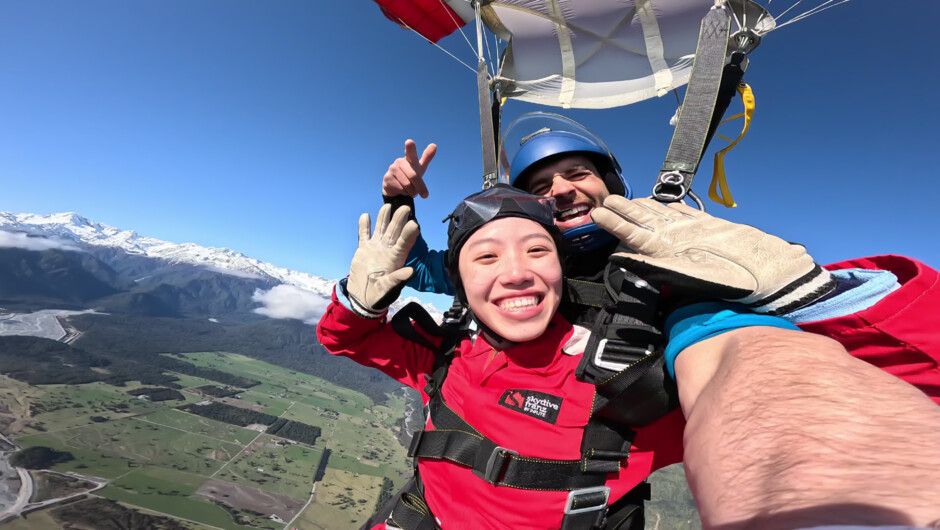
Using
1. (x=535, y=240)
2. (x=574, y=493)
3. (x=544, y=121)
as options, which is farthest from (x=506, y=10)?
(x=574, y=493)

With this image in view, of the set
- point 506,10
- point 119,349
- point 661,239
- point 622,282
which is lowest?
point 119,349

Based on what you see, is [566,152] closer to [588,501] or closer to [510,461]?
[510,461]

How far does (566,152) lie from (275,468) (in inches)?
2976

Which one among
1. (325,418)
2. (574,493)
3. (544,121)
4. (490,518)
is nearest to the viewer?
(574,493)

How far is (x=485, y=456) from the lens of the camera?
89.0 inches

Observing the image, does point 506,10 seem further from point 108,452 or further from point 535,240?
point 108,452

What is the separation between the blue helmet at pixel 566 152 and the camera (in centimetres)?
321

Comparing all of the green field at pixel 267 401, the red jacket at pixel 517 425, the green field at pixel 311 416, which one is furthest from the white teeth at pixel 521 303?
the green field at pixel 267 401

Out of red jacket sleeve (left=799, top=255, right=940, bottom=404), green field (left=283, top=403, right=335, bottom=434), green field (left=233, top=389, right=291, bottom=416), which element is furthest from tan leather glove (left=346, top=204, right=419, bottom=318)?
green field (left=233, top=389, right=291, bottom=416)

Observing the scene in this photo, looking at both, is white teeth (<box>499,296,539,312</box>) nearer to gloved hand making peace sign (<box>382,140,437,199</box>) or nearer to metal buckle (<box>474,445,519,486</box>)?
metal buckle (<box>474,445,519,486</box>)

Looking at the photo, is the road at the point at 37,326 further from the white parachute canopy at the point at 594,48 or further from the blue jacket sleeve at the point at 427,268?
the white parachute canopy at the point at 594,48

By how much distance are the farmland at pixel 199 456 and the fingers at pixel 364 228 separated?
186ft

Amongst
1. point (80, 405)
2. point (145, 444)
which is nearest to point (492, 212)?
point (145, 444)

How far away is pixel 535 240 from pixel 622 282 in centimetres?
68
